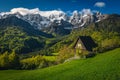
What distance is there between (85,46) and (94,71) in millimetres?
71820

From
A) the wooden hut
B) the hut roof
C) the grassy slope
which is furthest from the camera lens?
the hut roof

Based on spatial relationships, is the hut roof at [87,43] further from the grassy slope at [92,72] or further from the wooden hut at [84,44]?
the grassy slope at [92,72]

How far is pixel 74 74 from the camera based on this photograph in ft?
140

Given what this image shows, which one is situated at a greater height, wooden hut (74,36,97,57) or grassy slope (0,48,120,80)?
wooden hut (74,36,97,57)

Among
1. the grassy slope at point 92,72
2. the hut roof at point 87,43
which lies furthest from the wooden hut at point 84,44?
the grassy slope at point 92,72

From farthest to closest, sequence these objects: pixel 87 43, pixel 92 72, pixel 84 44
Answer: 1. pixel 87 43
2. pixel 84 44
3. pixel 92 72

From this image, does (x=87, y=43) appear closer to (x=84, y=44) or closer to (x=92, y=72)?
(x=84, y=44)

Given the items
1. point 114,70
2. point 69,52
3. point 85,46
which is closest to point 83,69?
point 114,70

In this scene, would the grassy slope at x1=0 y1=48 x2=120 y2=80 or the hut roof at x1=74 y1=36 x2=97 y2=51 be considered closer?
the grassy slope at x1=0 y1=48 x2=120 y2=80

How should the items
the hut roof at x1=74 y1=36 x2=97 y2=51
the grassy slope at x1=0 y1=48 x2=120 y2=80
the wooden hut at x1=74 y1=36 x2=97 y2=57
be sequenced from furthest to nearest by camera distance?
the hut roof at x1=74 y1=36 x2=97 y2=51 → the wooden hut at x1=74 y1=36 x2=97 y2=57 → the grassy slope at x1=0 y1=48 x2=120 y2=80

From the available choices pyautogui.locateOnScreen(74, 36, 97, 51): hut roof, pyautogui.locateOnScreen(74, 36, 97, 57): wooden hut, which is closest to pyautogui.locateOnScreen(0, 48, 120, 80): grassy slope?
pyautogui.locateOnScreen(74, 36, 97, 57): wooden hut

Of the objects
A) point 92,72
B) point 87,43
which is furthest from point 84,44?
point 92,72

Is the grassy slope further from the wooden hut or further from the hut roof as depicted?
the hut roof

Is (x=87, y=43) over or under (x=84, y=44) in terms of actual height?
over
